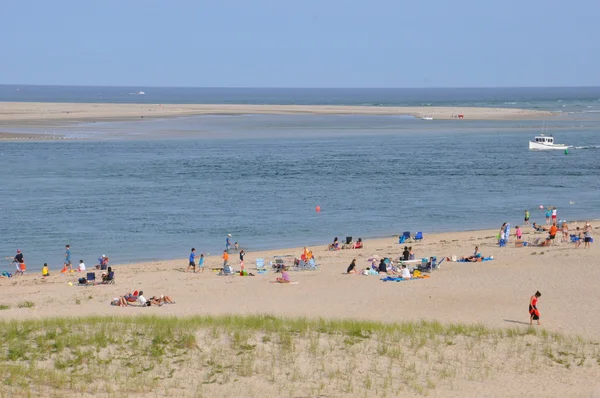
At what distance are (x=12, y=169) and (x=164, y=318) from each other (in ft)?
141

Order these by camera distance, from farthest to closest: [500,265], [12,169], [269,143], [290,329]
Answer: [269,143] → [12,169] → [500,265] → [290,329]

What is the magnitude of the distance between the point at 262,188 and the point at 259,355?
34.7m

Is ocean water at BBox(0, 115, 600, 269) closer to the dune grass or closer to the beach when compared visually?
the beach

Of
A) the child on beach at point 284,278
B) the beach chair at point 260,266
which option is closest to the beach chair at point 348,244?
the beach chair at point 260,266

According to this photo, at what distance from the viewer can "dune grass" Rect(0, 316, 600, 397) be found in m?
15.9

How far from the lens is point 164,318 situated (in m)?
20.2

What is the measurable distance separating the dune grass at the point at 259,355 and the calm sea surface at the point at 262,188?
14.5 metres

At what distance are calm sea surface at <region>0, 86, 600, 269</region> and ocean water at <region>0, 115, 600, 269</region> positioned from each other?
93 mm

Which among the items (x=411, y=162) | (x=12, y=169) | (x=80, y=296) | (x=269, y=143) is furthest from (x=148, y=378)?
(x=269, y=143)

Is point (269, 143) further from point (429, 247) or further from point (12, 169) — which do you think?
point (429, 247)

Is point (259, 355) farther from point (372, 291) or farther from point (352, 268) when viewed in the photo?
point (352, 268)

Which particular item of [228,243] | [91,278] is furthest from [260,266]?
[91,278]

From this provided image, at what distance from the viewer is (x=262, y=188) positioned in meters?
51.8

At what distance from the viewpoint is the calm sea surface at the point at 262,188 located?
3741 centimetres
